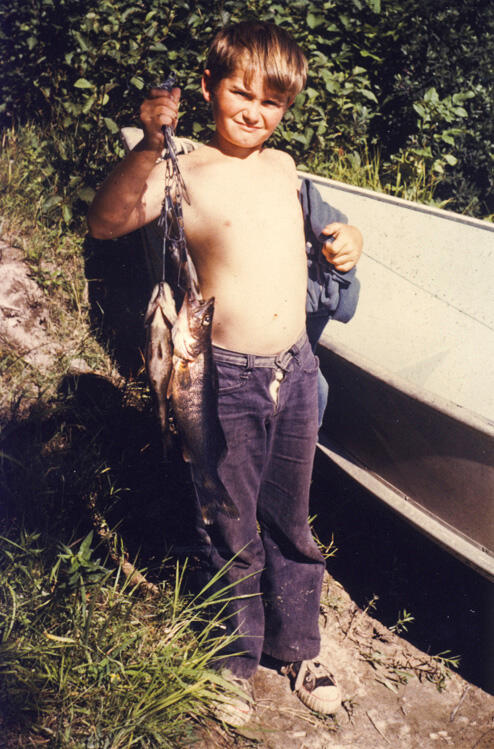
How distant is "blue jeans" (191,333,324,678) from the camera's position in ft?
6.18

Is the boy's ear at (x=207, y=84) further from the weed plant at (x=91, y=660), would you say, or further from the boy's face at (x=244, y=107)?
the weed plant at (x=91, y=660)

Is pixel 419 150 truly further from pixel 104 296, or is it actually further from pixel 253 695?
pixel 253 695

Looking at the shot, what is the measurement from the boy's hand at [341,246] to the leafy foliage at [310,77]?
87.7 inches

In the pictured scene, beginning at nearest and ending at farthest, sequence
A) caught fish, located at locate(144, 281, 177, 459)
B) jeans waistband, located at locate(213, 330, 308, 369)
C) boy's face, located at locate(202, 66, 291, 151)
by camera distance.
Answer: caught fish, located at locate(144, 281, 177, 459), boy's face, located at locate(202, 66, 291, 151), jeans waistband, located at locate(213, 330, 308, 369)

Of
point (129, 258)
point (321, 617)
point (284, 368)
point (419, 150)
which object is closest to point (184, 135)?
point (129, 258)

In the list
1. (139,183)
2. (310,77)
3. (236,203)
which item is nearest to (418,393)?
(236,203)

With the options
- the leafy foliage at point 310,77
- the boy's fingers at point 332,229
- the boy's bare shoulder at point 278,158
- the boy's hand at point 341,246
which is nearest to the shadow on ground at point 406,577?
the boy's hand at point 341,246

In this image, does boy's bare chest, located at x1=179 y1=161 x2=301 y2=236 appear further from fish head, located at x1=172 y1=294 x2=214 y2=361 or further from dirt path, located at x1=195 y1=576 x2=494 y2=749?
dirt path, located at x1=195 y1=576 x2=494 y2=749

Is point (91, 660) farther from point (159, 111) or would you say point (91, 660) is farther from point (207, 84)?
point (207, 84)

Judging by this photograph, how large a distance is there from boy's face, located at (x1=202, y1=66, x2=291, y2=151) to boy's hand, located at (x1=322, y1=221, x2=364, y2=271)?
399mm

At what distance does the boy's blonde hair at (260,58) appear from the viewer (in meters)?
1.75

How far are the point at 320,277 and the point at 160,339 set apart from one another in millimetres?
1159

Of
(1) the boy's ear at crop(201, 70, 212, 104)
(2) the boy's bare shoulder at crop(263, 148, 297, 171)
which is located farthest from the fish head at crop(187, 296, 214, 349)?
(2) the boy's bare shoulder at crop(263, 148, 297, 171)

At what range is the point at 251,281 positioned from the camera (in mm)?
1871
